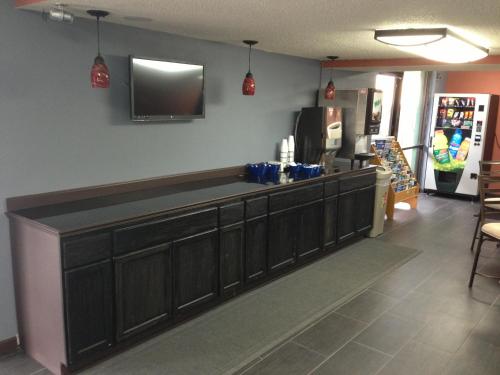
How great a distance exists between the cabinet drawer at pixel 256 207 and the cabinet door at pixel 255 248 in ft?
0.13

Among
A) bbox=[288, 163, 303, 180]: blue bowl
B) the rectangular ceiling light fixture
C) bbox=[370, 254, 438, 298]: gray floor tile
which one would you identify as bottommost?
bbox=[370, 254, 438, 298]: gray floor tile

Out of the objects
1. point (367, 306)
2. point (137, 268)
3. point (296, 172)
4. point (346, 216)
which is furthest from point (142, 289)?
point (346, 216)

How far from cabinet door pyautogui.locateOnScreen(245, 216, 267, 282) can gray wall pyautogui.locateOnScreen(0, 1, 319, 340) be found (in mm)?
731

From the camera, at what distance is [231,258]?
3.29 metres

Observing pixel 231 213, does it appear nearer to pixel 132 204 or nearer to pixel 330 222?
pixel 132 204

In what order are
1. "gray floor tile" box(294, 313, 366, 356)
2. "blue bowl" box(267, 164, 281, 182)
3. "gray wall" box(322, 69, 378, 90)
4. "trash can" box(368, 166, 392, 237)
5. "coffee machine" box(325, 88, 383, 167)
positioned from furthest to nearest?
"gray wall" box(322, 69, 378, 90)
"trash can" box(368, 166, 392, 237)
"coffee machine" box(325, 88, 383, 167)
"blue bowl" box(267, 164, 281, 182)
"gray floor tile" box(294, 313, 366, 356)

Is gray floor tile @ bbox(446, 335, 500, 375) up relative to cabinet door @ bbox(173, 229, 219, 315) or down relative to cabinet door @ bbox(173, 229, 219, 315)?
down

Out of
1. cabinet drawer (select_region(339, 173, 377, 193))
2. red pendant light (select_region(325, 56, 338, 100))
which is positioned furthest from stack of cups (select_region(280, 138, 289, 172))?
red pendant light (select_region(325, 56, 338, 100))

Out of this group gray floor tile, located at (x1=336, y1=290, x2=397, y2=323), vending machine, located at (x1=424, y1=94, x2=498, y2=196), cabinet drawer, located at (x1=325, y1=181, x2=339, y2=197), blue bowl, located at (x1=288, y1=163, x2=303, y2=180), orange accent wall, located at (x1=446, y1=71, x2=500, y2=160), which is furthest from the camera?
orange accent wall, located at (x1=446, y1=71, x2=500, y2=160)

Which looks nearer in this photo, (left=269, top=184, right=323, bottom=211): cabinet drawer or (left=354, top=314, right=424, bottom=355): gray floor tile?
(left=354, top=314, right=424, bottom=355): gray floor tile

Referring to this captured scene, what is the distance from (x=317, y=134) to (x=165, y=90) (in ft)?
6.23

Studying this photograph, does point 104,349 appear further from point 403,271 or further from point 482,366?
point 403,271

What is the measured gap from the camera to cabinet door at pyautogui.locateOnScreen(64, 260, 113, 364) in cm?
235

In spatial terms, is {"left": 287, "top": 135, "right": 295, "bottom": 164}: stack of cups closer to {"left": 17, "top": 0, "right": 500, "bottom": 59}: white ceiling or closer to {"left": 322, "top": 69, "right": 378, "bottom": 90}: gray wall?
{"left": 322, "top": 69, "right": 378, "bottom": 90}: gray wall
